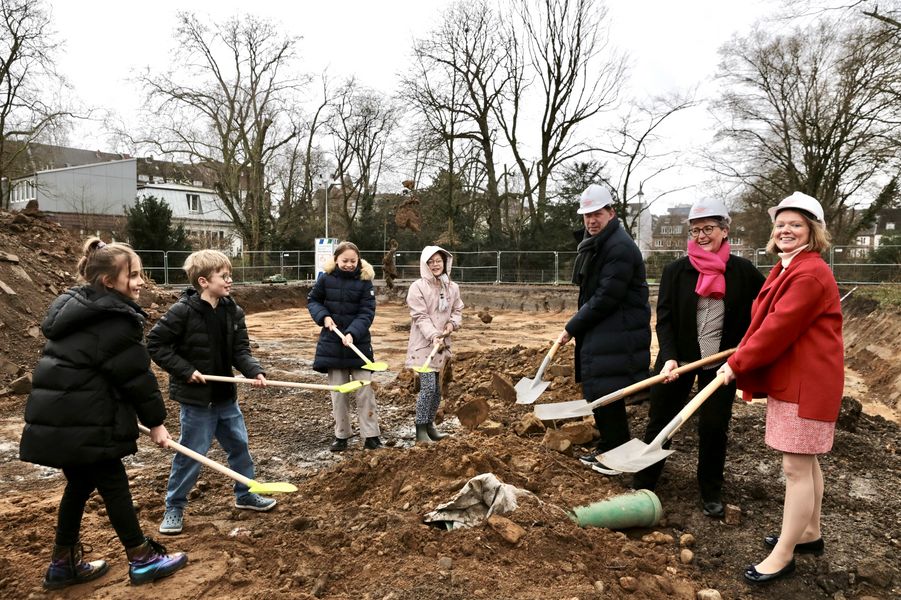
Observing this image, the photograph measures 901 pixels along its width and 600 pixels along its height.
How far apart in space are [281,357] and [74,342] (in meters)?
8.63

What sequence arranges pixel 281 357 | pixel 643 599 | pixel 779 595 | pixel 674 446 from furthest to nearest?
pixel 281 357
pixel 674 446
pixel 779 595
pixel 643 599

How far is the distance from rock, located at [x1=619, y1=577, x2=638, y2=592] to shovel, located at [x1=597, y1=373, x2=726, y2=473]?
66 centimetres

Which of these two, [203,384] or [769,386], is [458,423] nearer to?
[203,384]

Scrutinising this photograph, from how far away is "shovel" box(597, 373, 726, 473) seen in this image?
291 centimetres

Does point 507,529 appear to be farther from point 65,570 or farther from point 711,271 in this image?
point 65,570

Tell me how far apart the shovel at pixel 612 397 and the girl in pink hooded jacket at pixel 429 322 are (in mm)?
1222

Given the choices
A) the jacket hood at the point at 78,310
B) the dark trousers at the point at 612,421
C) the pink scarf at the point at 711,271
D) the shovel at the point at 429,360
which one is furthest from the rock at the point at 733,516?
the jacket hood at the point at 78,310

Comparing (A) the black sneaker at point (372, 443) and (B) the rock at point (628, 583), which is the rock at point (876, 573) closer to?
(B) the rock at point (628, 583)

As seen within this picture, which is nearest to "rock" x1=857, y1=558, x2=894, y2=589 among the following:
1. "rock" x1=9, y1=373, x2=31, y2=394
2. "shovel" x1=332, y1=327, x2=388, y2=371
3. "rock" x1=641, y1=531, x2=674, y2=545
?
"rock" x1=641, y1=531, x2=674, y2=545

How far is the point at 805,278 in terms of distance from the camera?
8.66ft

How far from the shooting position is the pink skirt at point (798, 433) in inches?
104

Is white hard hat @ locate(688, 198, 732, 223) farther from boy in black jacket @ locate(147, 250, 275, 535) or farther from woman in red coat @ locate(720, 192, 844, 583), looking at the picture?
boy in black jacket @ locate(147, 250, 275, 535)

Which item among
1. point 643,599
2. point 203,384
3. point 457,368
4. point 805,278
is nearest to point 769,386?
point 805,278

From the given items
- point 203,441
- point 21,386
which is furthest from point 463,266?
point 203,441
